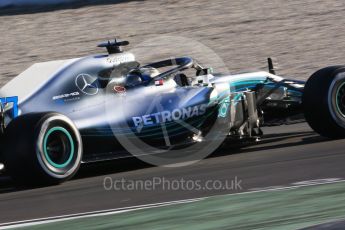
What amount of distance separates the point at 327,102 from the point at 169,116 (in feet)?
6.09

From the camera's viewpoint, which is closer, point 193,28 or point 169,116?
point 169,116

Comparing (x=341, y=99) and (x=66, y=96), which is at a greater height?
(x=66, y=96)

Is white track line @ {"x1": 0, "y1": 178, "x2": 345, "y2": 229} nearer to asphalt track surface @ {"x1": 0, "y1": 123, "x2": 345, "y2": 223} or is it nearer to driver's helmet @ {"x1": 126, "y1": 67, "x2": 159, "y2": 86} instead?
asphalt track surface @ {"x1": 0, "y1": 123, "x2": 345, "y2": 223}

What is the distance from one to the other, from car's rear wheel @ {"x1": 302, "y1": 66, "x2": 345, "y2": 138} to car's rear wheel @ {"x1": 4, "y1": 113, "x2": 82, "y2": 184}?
2.90m

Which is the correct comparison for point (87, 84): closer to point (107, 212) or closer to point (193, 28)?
point (107, 212)

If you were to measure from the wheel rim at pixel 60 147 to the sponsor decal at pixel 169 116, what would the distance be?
94 centimetres

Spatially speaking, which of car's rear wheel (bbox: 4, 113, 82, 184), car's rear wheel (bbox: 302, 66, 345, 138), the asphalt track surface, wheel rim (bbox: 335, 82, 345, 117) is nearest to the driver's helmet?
the asphalt track surface

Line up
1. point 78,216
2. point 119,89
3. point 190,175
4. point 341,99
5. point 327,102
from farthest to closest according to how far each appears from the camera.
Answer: point 341,99 < point 327,102 < point 119,89 < point 190,175 < point 78,216

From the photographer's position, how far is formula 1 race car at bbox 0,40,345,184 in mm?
8414

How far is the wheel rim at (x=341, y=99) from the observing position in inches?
397

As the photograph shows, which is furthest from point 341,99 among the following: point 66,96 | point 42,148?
point 42,148

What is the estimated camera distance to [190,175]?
336 inches

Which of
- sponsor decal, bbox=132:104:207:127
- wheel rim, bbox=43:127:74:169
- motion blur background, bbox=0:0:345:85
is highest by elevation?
motion blur background, bbox=0:0:345:85

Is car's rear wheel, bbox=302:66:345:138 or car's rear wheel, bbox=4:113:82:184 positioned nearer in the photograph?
car's rear wheel, bbox=4:113:82:184
